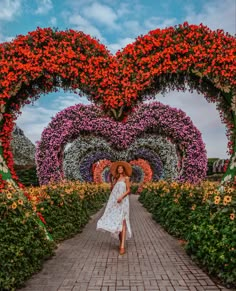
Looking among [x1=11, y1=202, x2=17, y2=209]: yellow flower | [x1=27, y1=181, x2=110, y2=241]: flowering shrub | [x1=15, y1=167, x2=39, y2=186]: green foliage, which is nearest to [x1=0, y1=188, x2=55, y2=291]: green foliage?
[x1=11, y1=202, x2=17, y2=209]: yellow flower

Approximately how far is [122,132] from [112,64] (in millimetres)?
6725

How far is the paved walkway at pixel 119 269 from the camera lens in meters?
4.41

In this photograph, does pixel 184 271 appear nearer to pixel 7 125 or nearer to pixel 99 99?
pixel 99 99

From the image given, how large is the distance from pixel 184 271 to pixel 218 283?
0.67 metres

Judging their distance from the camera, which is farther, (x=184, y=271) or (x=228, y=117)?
(x=228, y=117)

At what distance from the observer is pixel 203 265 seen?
5.26 m

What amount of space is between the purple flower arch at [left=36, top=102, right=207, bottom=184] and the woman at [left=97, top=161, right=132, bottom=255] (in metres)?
5.92

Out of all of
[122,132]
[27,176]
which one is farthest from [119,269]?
[27,176]

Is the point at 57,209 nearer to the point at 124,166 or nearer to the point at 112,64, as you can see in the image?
the point at 124,166

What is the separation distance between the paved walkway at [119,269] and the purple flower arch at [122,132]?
5.43 meters

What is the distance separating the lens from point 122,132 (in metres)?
13.7

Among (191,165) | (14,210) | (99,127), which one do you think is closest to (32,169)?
(99,127)

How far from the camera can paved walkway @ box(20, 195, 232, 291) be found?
14.5ft

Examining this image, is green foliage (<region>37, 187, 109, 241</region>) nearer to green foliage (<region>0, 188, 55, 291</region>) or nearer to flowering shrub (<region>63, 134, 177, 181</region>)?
green foliage (<region>0, 188, 55, 291</region>)
